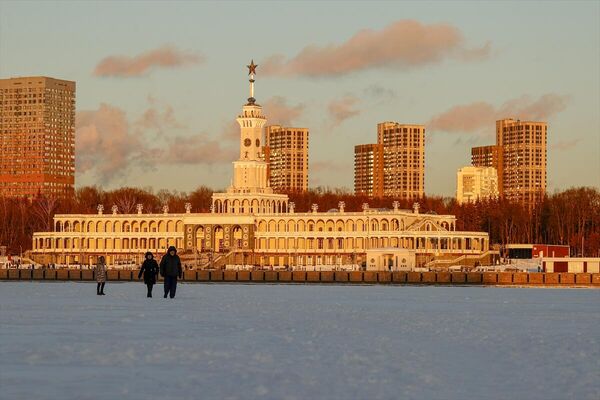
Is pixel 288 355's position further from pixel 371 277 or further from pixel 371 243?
pixel 371 243

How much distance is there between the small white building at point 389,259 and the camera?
16175cm

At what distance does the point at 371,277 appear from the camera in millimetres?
143000

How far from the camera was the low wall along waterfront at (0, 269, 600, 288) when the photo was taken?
138375 mm

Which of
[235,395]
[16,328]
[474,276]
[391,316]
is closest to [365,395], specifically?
[235,395]

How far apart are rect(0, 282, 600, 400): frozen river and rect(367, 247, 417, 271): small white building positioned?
98049 millimetres

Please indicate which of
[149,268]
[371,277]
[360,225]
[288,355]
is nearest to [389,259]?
[371,277]

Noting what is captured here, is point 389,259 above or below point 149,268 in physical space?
above

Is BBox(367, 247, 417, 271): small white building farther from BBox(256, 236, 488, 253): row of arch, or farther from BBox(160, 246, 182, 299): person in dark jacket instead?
BBox(160, 246, 182, 299): person in dark jacket

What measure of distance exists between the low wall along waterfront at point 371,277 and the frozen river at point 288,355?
75.7 meters

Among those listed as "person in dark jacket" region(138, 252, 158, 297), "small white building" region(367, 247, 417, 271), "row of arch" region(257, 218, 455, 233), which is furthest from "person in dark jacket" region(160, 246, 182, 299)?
"row of arch" region(257, 218, 455, 233)

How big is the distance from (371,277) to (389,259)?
2005cm

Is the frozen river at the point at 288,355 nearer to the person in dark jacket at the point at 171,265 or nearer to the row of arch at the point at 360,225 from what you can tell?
the person in dark jacket at the point at 171,265

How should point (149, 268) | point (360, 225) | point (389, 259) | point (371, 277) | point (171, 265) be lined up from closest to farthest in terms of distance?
point (171, 265) → point (149, 268) → point (371, 277) → point (389, 259) → point (360, 225)

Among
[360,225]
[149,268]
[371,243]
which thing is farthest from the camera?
[360,225]
